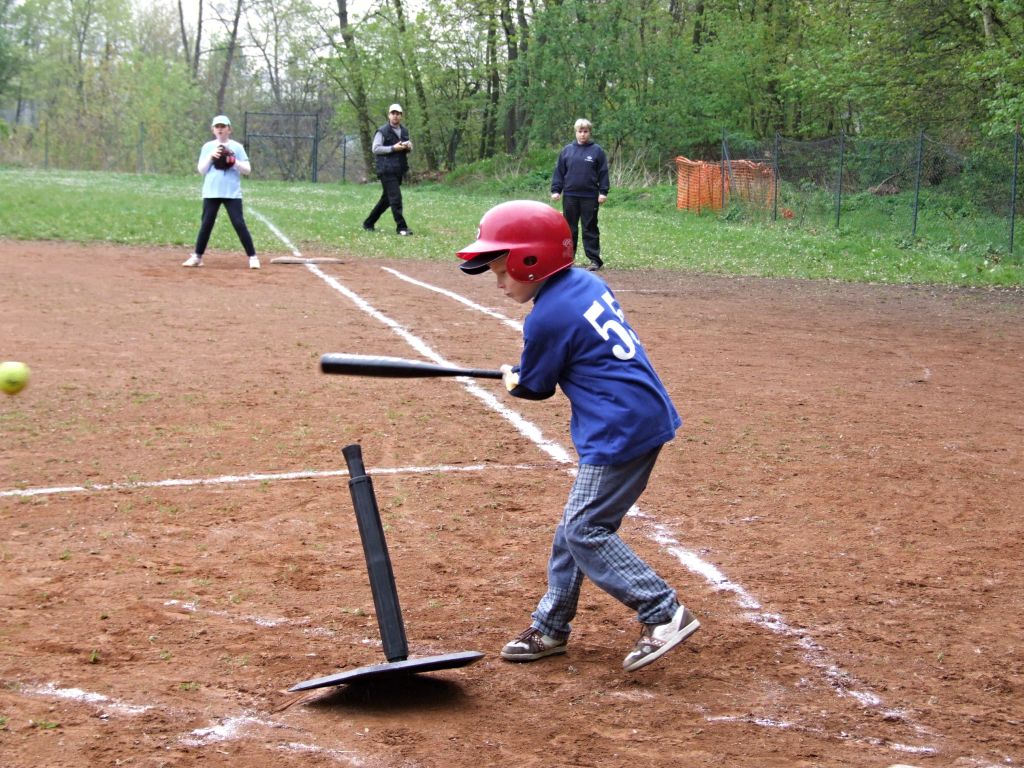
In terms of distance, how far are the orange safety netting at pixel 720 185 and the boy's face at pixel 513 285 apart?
75.0 ft

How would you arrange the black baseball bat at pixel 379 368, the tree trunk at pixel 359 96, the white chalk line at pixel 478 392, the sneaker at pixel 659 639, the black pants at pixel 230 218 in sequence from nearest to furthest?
1. the black baseball bat at pixel 379 368
2. the sneaker at pixel 659 639
3. the white chalk line at pixel 478 392
4. the black pants at pixel 230 218
5. the tree trunk at pixel 359 96

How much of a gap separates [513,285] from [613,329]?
40 centimetres

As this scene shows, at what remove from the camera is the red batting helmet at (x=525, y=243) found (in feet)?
13.4

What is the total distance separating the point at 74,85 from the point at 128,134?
9.09 m

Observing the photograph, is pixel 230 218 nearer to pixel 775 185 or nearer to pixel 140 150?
pixel 775 185

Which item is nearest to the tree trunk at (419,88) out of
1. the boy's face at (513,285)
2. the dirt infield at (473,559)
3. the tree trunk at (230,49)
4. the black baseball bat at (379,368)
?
the tree trunk at (230,49)

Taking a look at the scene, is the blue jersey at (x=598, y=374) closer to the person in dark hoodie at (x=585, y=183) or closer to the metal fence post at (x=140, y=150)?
the person in dark hoodie at (x=585, y=183)

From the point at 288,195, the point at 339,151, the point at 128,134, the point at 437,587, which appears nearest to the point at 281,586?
the point at 437,587

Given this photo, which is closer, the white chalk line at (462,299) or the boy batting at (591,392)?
the boy batting at (591,392)

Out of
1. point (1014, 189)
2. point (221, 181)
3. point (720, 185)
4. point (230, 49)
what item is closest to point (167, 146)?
point (230, 49)

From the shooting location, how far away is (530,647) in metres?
4.20

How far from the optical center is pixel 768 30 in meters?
41.5

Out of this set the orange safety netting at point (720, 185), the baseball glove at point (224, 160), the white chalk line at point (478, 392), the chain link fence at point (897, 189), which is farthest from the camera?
the orange safety netting at point (720, 185)

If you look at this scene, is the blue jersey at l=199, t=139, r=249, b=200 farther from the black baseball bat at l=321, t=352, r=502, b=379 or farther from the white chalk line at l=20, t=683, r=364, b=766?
the white chalk line at l=20, t=683, r=364, b=766
